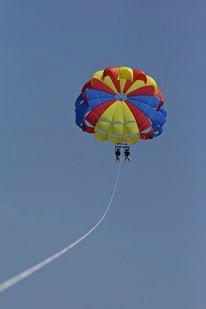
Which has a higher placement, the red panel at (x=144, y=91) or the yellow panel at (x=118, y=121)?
the red panel at (x=144, y=91)

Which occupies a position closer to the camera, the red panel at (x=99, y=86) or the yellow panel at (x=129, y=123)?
the red panel at (x=99, y=86)

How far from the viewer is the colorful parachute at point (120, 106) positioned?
27.3m

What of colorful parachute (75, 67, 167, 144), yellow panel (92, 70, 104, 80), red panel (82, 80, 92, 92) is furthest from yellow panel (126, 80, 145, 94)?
red panel (82, 80, 92, 92)

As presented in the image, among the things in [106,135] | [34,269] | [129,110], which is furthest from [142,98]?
[34,269]

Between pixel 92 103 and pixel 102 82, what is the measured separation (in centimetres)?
117

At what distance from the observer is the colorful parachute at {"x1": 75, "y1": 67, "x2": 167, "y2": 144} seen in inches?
1076

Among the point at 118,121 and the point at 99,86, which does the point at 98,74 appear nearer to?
the point at 99,86

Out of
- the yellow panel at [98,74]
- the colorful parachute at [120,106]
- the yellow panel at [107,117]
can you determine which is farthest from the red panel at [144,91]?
the yellow panel at [98,74]

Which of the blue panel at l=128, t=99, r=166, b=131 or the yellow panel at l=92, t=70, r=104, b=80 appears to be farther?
the blue panel at l=128, t=99, r=166, b=131

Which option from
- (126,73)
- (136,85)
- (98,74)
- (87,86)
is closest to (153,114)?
(136,85)

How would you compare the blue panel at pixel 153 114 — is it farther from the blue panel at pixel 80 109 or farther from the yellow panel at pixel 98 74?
the blue panel at pixel 80 109

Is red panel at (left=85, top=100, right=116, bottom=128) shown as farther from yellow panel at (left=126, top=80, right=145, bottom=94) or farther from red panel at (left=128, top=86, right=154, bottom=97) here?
red panel at (left=128, top=86, right=154, bottom=97)

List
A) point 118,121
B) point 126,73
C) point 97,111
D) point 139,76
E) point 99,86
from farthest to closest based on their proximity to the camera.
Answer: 1. point 118,121
2. point 97,111
3. point 99,86
4. point 139,76
5. point 126,73

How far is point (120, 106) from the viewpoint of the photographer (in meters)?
28.0
